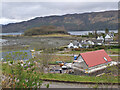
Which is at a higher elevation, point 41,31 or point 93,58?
point 93,58

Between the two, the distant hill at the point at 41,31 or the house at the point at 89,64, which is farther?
the distant hill at the point at 41,31

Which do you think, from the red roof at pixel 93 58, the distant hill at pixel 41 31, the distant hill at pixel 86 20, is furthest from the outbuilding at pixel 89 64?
the distant hill at pixel 86 20

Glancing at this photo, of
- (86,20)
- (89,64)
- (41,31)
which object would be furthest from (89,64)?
(86,20)

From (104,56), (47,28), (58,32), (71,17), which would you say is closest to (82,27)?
(71,17)

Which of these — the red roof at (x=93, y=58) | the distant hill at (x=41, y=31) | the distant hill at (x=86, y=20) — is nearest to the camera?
the red roof at (x=93, y=58)

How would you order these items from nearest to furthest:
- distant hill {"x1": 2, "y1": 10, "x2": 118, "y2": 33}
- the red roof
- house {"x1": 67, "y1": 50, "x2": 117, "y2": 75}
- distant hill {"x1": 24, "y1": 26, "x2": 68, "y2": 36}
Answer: house {"x1": 67, "y1": 50, "x2": 117, "y2": 75} → the red roof → distant hill {"x1": 24, "y1": 26, "x2": 68, "y2": 36} → distant hill {"x1": 2, "y1": 10, "x2": 118, "y2": 33}

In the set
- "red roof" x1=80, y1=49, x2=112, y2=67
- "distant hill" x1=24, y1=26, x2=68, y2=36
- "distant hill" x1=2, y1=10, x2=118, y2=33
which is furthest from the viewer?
"distant hill" x1=2, y1=10, x2=118, y2=33

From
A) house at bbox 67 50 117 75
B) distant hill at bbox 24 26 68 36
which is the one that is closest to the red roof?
house at bbox 67 50 117 75

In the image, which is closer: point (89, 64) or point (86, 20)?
point (89, 64)

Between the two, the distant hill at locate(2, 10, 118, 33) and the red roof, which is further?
the distant hill at locate(2, 10, 118, 33)

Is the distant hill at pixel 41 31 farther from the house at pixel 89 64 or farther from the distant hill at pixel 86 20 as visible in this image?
the distant hill at pixel 86 20

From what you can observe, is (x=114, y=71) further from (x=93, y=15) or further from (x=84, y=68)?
(x=93, y=15)

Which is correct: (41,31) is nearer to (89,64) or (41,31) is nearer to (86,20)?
(89,64)

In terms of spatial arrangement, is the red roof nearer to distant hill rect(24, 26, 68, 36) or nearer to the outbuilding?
the outbuilding
